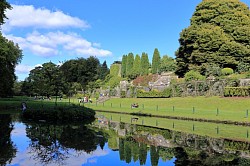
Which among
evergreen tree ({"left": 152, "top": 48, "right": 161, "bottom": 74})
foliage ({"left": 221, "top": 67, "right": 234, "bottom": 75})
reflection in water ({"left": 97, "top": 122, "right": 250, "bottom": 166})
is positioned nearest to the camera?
reflection in water ({"left": 97, "top": 122, "right": 250, "bottom": 166})

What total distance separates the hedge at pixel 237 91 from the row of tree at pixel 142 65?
42.4 metres

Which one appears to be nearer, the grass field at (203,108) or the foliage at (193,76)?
the grass field at (203,108)

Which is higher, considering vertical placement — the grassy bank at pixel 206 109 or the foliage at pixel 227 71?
the foliage at pixel 227 71

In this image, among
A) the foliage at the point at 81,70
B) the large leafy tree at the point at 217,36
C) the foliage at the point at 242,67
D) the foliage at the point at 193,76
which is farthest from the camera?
the foliage at the point at 81,70

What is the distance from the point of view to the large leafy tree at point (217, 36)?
4588 cm

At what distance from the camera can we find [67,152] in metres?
10.9

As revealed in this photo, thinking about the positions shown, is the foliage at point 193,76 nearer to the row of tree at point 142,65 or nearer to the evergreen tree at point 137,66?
the row of tree at point 142,65

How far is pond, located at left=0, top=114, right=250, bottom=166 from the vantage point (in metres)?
9.73

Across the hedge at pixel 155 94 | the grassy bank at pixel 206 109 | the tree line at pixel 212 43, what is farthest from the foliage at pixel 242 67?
the grassy bank at pixel 206 109

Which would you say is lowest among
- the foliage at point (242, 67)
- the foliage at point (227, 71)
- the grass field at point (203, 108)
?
the grass field at point (203, 108)

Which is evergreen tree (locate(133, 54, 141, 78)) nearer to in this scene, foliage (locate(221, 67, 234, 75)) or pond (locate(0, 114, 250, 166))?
foliage (locate(221, 67, 234, 75))

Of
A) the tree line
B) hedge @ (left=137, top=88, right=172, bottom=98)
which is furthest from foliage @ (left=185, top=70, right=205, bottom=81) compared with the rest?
hedge @ (left=137, top=88, right=172, bottom=98)

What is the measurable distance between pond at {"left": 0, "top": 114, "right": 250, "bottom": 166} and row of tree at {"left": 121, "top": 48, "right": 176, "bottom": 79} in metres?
63.3

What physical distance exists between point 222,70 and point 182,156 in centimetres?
3642
